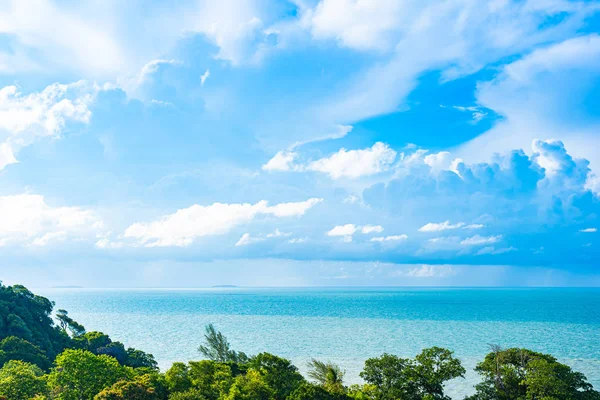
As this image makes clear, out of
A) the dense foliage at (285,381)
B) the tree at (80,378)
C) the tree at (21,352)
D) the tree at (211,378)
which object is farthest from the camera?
the tree at (21,352)

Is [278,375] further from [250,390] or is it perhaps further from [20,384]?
[20,384]

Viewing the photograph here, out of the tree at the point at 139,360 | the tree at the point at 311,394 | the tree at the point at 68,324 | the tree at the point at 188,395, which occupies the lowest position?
the tree at the point at 139,360

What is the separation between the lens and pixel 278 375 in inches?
1638

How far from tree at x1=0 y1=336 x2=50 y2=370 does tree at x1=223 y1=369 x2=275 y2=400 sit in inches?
1272

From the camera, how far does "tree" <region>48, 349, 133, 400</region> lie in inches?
1483

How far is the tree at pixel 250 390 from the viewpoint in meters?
36.2

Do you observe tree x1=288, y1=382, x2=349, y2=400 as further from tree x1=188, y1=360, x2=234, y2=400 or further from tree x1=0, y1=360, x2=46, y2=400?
tree x1=0, y1=360, x2=46, y2=400

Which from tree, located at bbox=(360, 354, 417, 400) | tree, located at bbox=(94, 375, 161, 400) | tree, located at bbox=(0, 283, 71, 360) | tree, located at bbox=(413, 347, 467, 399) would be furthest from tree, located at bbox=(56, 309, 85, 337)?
tree, located at bbox=(413, 347, 467, 399)

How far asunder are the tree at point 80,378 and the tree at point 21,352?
2037cm

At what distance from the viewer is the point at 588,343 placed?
105938mm

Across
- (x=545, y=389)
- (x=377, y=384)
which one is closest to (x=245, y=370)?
(x=377, y=384)

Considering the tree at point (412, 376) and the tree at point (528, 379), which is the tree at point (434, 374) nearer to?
the tree at point (412, 376)

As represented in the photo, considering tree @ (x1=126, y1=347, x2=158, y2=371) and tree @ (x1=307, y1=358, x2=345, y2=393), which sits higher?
tree @ (x1=307, y1=358, x2=345, y2=393)

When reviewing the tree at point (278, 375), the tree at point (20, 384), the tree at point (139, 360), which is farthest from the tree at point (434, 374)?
the tree at point (139, 360)
